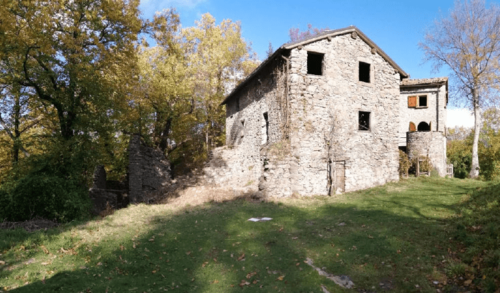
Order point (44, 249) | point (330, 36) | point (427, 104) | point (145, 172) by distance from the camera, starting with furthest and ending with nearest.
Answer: point (427, 104) → point (145, 172) → point (330, 36) → point (44, 249)

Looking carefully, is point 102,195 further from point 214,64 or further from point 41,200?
point 214,64

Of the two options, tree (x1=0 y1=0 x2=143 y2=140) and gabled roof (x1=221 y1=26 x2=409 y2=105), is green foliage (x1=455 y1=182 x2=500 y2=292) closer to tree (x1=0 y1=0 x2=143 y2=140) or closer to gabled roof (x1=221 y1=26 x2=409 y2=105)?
gabled roof (x1=221 y1=26 x2=409 y2=105)

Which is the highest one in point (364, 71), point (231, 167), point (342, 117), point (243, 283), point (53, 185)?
point (364, 71)

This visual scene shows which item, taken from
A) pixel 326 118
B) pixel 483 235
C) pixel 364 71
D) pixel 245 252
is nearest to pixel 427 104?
pixel 364 71

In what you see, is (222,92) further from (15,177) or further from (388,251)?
(388,251)

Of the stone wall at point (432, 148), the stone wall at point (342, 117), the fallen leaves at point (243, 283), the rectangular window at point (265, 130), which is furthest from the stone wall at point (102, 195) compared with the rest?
the stone wall at point (432, 148)

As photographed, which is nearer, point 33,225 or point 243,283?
point 243,283

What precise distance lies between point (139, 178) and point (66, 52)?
8.58 meters

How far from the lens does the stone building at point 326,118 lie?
46.6 ft

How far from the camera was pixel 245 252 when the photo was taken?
7699 millimetres

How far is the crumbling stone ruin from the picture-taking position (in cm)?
1767

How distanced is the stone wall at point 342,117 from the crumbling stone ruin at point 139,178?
10.1 m

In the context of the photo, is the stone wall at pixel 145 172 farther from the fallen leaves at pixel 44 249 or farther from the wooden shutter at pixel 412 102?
the wooden shutter at pixel 412 102

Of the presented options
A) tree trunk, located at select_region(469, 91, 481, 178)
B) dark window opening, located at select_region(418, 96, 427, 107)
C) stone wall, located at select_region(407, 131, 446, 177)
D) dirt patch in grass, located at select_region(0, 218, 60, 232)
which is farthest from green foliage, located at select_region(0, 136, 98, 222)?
tree trunk, located at select_region(469, 91, 481, 178)
